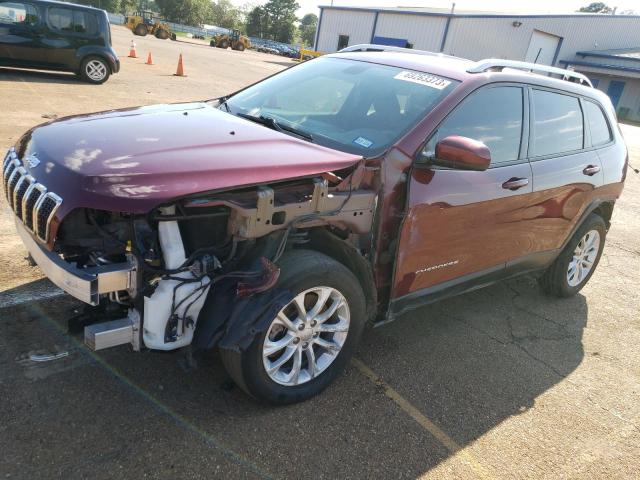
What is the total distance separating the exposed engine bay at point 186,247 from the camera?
2.36 meters

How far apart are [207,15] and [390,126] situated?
9608 cm

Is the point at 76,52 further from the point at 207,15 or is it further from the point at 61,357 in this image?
the point at 207,15

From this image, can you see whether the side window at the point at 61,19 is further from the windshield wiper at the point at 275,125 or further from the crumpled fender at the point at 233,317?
the crumpled fender at the point at 233,317

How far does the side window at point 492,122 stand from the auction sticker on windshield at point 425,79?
0.19 metres

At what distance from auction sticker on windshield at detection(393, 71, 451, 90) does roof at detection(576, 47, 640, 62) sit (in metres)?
40.5

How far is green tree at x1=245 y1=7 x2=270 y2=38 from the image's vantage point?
79.6 meters

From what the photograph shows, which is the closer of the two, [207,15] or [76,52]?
[76,52]

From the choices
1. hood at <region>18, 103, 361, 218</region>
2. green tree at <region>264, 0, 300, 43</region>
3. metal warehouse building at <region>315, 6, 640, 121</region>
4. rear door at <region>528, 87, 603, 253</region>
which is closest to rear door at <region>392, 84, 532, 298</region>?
rear door at <region>528, 87, 603, 253</region>

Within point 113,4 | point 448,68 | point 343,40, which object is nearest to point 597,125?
point 448,68

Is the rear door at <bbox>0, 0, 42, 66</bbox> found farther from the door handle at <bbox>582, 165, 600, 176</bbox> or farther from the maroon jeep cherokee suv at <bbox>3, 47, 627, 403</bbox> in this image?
the door handle at <bbox>582, 165, 600, 176</bbox>

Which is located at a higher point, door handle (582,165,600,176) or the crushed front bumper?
door handle (582,165,600,176)

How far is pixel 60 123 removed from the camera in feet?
9.73

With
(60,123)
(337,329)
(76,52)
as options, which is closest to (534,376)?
(337,329)

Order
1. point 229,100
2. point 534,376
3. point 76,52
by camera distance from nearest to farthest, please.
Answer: point 534,376
point 229,100
point 76,52
